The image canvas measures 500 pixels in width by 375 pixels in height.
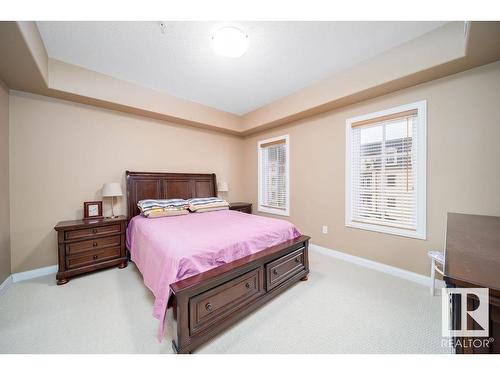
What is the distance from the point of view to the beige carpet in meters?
1.44

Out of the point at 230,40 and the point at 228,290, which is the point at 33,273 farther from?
the point at 230,40

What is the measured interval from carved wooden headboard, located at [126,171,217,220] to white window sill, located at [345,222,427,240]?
2709 millimetres

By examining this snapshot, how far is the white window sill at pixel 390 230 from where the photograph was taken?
2344 millimetres

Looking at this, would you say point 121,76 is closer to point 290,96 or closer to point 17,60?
point 17,60

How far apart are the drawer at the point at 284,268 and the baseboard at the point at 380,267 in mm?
1032

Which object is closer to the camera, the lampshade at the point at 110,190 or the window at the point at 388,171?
the window at the point at 388,171

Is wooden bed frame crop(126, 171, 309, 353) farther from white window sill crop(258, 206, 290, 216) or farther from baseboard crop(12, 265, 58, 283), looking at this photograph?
baseboard crop(12, 265, 58, 283)

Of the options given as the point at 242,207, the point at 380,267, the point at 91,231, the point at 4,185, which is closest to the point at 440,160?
the point at 380,267

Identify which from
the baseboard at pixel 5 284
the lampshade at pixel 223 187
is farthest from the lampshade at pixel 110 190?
the lampshade at pixel 223 187

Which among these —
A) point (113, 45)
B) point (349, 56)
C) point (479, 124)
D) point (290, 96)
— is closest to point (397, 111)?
point (479, 124)

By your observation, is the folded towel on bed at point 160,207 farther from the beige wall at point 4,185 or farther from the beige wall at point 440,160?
the beige wall at point 440,160
